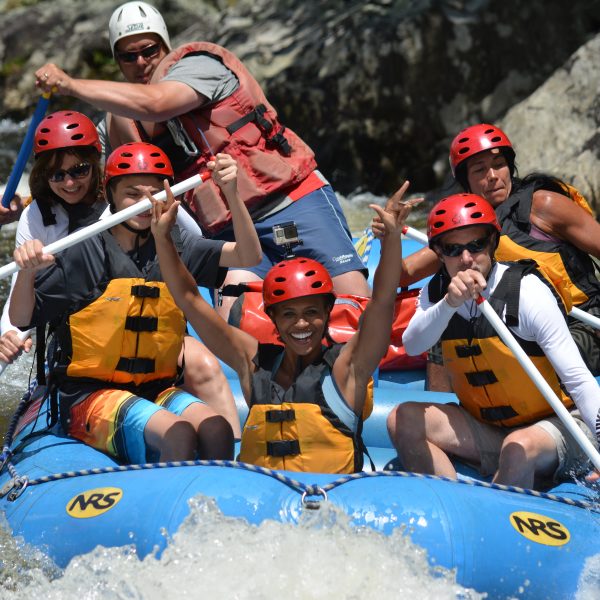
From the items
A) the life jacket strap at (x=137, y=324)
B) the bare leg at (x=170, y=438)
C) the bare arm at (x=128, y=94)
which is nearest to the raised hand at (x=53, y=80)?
the bare arm at (x=128, y=94)

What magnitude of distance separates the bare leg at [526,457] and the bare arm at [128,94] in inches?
82.6

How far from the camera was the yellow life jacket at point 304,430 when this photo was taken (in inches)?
156

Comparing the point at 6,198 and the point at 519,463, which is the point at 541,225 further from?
the point at 6,198

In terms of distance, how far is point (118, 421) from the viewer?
419cm

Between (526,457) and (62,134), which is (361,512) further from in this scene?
(62,134)

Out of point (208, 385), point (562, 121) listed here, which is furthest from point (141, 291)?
point (562, 121)

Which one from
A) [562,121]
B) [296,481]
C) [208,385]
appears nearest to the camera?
[296,481]

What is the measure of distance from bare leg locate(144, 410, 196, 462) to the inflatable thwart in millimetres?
282

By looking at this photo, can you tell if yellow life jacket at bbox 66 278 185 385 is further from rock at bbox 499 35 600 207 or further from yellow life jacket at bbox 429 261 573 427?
rock at bbox 499 35 600 207

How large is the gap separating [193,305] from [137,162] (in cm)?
65

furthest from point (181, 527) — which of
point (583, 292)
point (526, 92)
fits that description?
point (526, 92)

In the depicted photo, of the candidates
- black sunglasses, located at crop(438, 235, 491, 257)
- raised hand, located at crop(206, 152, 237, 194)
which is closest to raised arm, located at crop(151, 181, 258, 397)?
raised hand, located at crop(206, 152, 237, 194)

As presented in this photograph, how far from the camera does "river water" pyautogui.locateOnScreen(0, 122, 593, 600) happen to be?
11.0ft

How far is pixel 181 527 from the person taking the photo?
348cm
